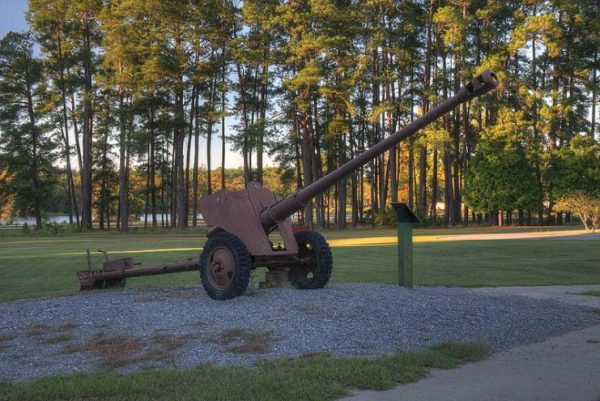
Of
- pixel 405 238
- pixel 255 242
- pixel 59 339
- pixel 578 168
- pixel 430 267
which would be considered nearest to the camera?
pixel 59 339

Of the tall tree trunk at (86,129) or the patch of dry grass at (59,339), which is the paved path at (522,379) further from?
the tall tree trunk at (86,129)

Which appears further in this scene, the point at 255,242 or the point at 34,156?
the point at 34,156

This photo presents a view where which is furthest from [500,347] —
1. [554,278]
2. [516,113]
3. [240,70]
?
[240,70]

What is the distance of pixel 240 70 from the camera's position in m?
54.8

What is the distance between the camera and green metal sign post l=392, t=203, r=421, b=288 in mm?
10484

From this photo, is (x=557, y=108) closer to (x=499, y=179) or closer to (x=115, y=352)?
(x=499, y=179)

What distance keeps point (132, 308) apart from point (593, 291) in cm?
915

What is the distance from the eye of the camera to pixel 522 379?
5.69 metres

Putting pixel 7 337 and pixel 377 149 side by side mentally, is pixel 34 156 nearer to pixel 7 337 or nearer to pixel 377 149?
pixel 7 337

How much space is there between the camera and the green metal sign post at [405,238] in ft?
34.4

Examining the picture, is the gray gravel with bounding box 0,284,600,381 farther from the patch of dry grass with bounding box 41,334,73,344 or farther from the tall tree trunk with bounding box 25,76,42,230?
the tall tree trunk with bounding box 25,76,42,230

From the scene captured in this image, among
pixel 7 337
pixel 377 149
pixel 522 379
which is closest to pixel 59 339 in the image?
pixel 7 337

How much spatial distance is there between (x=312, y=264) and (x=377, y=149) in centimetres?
265

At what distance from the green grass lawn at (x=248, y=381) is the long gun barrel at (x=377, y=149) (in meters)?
3.24
